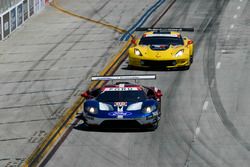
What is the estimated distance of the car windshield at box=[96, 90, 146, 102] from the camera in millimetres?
25281

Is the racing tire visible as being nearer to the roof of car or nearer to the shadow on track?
the shadow on track

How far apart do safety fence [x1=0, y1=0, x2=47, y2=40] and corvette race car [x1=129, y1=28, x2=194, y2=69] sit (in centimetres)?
882

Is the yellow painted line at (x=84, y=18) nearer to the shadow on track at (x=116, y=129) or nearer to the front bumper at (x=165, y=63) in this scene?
the front bumper at (x=165, y=63)

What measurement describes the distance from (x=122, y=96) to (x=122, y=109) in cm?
98

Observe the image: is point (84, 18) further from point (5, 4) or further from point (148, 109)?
point (148, 109)

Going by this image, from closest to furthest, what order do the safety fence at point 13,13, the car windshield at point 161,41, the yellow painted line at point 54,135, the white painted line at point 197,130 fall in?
the yellow painted line at point 54,135
the white painted line at point 197,130
the car windshield at point 161,41
the safety fence at point 13,13

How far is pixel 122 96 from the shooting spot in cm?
2550

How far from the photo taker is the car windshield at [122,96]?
2528cm

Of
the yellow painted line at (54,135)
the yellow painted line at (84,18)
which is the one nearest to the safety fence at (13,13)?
the yellow painted line at (84,18)

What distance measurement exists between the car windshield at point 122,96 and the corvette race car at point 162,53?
7.83m

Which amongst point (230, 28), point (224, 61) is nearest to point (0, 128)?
point (224, 61)

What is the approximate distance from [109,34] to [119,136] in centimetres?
1952

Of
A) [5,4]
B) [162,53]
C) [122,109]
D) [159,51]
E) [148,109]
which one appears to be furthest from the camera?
[5,4]

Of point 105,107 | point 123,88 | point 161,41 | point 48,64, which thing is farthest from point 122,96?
point 48,64
